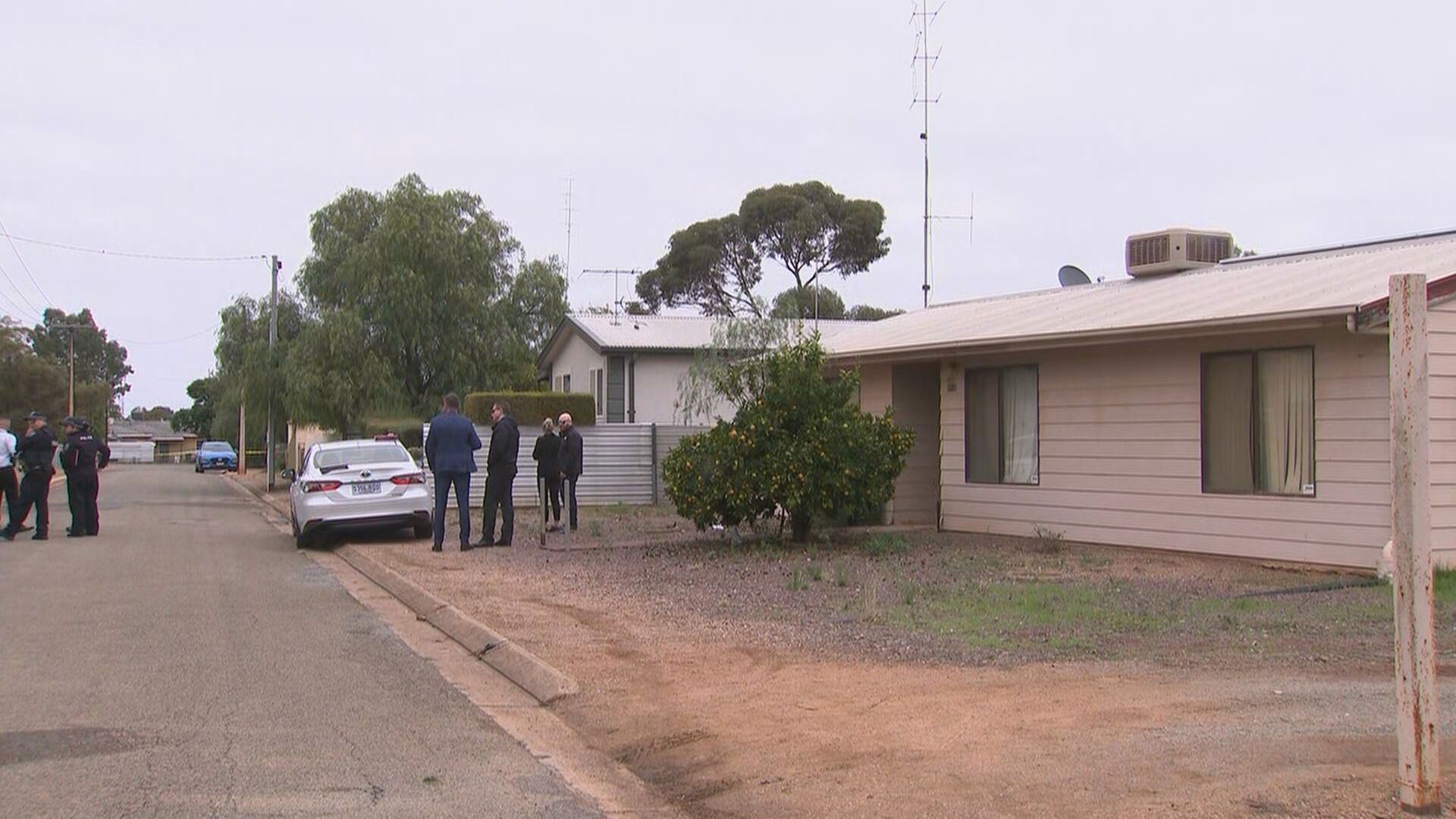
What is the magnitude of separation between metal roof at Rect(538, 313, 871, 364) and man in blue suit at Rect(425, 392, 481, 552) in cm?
1325

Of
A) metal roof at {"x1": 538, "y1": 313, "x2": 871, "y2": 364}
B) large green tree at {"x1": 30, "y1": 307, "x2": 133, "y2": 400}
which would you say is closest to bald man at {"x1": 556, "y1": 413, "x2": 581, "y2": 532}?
metal roof at {"x1": 538, "y1": 313, "x2": 871, "y2": 364}

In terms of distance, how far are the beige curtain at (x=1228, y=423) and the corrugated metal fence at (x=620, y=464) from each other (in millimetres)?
12689

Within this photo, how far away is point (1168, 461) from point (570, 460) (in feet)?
27.0

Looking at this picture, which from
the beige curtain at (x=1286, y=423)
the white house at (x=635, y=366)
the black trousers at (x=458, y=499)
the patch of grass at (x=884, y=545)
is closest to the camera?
the beige curtain at (x=1286, y=423)

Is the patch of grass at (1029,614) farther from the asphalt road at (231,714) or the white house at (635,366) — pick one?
the white house at (635,366)

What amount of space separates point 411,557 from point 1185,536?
8.75 m

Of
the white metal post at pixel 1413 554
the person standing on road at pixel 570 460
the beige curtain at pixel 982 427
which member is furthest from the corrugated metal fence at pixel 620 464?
the white metal post at pixel 1413 554

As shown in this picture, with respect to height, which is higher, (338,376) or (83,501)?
(338,376)

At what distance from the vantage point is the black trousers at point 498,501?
1698 cm

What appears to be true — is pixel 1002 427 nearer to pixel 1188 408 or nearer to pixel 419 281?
pixel 1188 408

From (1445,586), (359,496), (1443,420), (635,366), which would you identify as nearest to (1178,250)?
(1443,420)

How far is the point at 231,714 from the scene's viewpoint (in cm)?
803

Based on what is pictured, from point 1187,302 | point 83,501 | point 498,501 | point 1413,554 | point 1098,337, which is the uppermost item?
point 1187,302

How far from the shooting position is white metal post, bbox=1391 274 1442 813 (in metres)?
5.30
